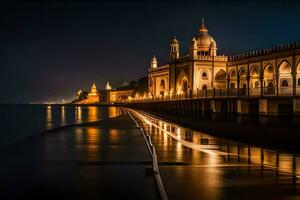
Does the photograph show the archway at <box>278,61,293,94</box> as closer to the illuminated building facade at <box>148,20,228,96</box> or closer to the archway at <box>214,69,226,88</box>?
the illuminated building facade at <box>148,20,228,96</box>

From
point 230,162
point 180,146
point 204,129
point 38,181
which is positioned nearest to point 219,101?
point 204,129

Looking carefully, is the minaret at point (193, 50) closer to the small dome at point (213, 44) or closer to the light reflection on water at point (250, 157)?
the small dome at point (213, 44)

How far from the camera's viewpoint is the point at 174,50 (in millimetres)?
85125

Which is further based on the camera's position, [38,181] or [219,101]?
[219,101]

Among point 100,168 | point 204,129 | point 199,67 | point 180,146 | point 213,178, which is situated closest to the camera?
point 213,178

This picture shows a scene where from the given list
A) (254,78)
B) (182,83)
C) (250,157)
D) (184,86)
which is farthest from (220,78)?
(250,157)

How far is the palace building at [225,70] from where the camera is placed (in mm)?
46375

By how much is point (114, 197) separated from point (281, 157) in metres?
7.28

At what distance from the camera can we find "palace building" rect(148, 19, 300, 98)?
152 feet

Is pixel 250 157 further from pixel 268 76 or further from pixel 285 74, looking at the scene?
pixel 268 76

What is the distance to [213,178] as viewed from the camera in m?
10.4

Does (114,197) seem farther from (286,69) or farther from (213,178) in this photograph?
(286,69)

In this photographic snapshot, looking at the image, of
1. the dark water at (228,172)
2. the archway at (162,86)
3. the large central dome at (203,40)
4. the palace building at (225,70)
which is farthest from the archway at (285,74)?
the archway at (162,86)

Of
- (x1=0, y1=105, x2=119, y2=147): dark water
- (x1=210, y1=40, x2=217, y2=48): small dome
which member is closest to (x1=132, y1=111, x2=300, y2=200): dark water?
(x1=0, y1=105, x2=119, y2=147): dark water
